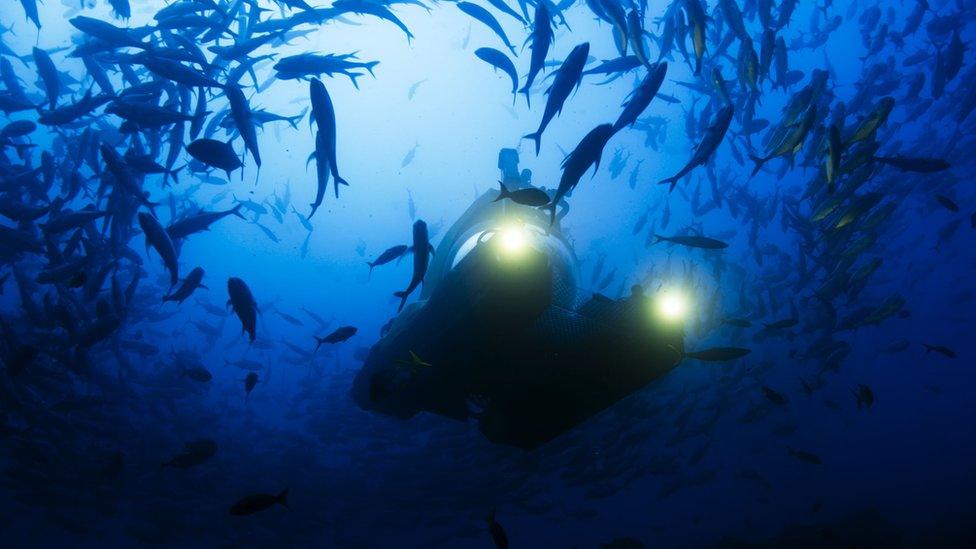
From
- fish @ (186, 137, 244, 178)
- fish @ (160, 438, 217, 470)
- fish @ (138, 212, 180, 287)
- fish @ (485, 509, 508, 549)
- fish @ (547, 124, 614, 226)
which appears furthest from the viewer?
fish @ (160, 438, 217, 470)

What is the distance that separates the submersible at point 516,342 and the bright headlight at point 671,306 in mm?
74

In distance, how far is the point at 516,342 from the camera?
4379 mm

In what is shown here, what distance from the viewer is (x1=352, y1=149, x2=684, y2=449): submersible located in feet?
12.5

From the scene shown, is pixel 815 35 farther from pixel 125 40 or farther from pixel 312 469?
pixel 312 469

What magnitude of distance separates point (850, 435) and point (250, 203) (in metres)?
57.4

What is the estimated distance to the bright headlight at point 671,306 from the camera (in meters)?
4.01

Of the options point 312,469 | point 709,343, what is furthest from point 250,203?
point 709,343

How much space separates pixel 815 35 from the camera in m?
10.0

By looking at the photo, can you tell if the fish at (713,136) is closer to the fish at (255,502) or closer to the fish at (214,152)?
the fish at (214,152)

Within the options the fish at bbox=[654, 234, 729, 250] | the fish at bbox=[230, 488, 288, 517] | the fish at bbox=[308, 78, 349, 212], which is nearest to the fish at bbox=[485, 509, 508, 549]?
the fish at bbox=[230, 488, 288, 517]

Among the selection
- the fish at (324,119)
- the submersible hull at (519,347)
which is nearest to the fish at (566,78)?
the submersible hull at (519,347)

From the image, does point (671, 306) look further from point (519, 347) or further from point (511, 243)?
point (511, 243)

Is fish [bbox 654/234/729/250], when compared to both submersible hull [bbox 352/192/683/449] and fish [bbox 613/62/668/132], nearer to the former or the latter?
submersible hull [bbox 352/192/683/449]

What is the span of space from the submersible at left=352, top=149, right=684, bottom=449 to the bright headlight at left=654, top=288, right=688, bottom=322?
0.24ft
